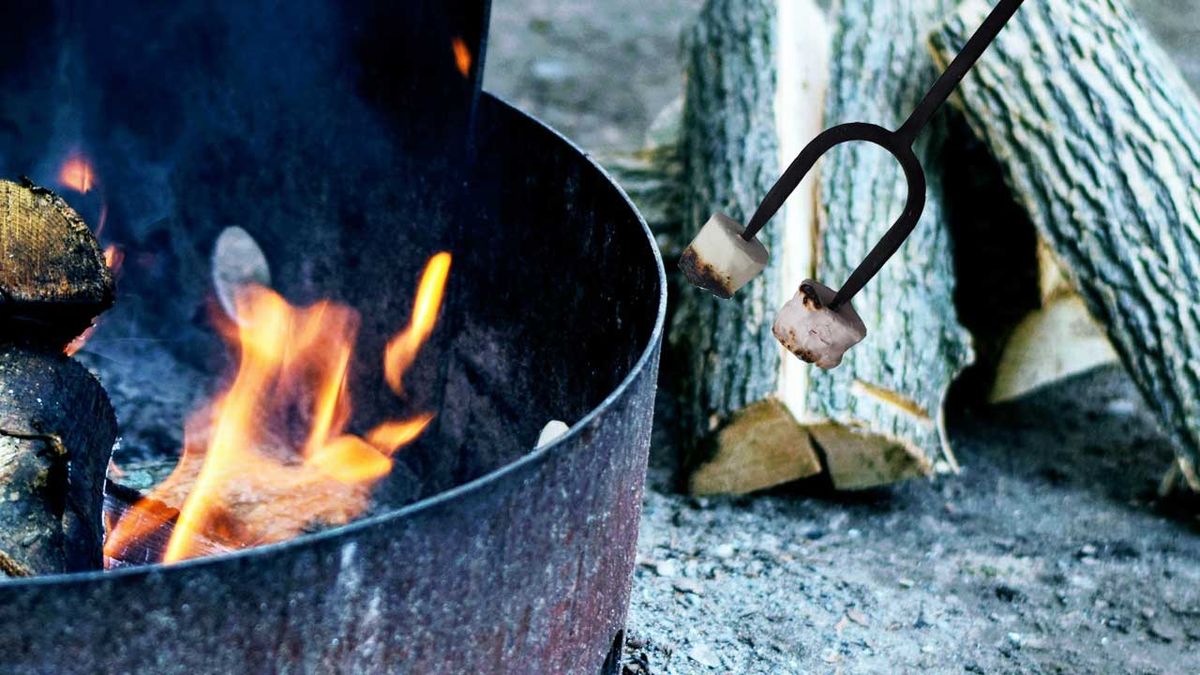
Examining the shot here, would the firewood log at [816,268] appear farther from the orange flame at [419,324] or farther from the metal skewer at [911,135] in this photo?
the metal skewer at [911,135]

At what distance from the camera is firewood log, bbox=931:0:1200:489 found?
2994 mm

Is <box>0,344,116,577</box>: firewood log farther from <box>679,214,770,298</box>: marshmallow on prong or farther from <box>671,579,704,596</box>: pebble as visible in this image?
<box>671,579,704,596</box>: pebble

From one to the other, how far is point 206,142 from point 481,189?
0.75 meters

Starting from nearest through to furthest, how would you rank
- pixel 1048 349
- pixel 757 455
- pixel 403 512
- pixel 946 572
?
pixel 403 512, pixel 946 572, pixel 757 455, pixel 1048 349

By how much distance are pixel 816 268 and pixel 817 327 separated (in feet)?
4.24

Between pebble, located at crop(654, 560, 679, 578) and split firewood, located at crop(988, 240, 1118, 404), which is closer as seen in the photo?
pebble, located at crop(654, 560, 679, 578)

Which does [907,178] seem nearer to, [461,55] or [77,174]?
[461,55]

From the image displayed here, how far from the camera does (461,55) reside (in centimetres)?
221

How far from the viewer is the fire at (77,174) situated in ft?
9.12

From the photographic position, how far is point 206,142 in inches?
112

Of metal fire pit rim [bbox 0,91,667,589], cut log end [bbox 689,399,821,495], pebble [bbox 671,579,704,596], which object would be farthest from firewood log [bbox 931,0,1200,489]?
metal fire pit rim [bbox 0,91,667,589]

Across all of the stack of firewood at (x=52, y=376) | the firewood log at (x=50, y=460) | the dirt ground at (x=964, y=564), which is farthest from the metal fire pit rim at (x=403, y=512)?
the dirt ground at (x=964, y=564)

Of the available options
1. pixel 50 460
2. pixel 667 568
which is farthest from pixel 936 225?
pixel 50 460

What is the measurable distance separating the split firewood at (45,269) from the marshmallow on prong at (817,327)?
1.09 meters
